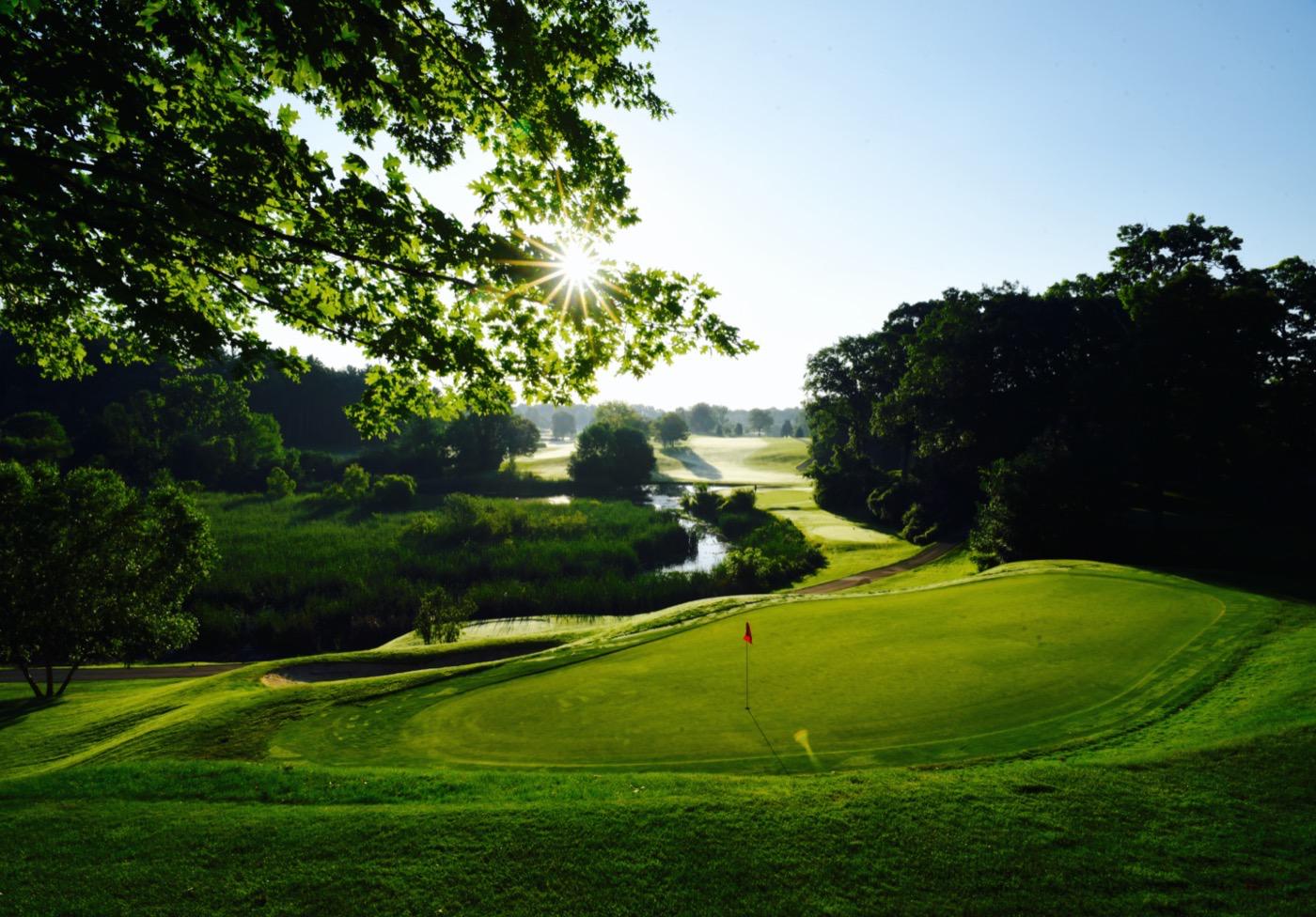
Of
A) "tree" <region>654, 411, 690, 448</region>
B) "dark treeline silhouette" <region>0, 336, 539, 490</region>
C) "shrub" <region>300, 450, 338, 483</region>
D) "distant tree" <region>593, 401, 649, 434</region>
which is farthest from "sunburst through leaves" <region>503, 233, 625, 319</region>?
"tree" <region>654, 411, 690, 448</region>

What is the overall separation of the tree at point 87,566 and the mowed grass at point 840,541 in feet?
85.9

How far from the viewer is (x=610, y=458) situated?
73.0 metres

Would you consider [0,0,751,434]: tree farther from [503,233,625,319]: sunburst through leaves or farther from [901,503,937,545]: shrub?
[901,503,937,545]: shrub

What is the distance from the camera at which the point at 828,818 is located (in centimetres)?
609

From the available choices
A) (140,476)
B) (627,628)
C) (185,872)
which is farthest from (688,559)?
(140,476)

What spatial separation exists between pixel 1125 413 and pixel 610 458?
2054 inches

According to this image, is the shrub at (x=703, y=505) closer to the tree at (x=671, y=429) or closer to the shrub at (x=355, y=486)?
the shrub at (x=355, y=486)

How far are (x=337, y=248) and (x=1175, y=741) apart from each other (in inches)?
478

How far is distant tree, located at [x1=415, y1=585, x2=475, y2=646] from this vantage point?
21703 millimetres

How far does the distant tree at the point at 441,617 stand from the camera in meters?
21.7

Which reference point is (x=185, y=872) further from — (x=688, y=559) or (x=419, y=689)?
(x=688, y=559)

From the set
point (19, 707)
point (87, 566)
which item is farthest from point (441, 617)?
point (19, 707)

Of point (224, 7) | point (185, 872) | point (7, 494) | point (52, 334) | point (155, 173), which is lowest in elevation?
point (185, 872)

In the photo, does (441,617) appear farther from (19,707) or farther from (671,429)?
(671,429)
